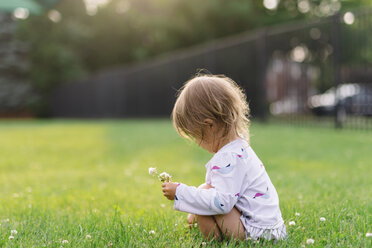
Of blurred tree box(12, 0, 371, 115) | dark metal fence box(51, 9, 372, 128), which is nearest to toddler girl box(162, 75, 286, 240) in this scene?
dark metal fence box(51, 9, 372, 128)

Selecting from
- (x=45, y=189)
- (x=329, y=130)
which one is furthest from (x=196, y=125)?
(x=329, y=130)

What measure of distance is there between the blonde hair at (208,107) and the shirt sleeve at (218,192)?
0.19m

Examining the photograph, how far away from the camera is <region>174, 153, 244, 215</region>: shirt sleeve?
7.14ft

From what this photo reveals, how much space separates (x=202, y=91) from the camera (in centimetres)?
228

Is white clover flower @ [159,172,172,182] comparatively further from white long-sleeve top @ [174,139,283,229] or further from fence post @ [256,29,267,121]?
fence post @ [256,29,267,121]

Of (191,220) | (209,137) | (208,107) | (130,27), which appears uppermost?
(130,27)

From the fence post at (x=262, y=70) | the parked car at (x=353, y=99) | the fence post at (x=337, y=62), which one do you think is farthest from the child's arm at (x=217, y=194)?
the fence post at (x=262, y=70)

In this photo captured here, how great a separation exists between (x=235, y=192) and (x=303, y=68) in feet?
32.5

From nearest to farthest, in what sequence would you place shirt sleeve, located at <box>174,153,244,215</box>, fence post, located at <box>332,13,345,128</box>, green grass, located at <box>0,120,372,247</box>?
1. shirt sleeve, located at <box>174,153,244,215</box>
2. green grass, located at <box>0,120,372,247</box>
3. fence post, located at <box>332,13,345,128</box>

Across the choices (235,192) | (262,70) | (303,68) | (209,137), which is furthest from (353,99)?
(235,192)

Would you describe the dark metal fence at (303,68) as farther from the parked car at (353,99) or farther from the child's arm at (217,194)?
the child's arm at (217,194)

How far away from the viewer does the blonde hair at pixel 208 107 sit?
7.43 feet

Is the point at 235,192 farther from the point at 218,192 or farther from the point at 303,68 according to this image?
the point at 303,68

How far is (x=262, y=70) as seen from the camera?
521 inches
